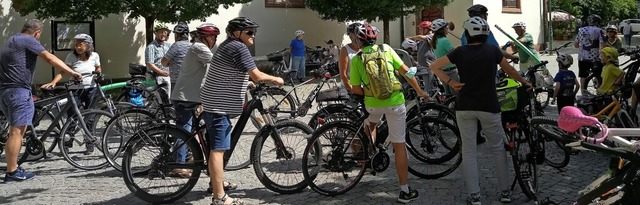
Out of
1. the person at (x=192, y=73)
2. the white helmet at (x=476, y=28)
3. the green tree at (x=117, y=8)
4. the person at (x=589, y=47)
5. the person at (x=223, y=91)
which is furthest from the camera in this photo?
the green tree at (x=117, y=8)

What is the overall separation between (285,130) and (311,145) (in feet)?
1.05

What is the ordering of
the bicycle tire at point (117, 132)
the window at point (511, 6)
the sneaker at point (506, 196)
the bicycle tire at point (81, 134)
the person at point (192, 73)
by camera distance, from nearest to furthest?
the sneaker at point (506, 196) < the person at point (192, 73) < the bicycle tire at point (117, 132) < the bicycle tire at point (81, 134) < the window at point (511, 6)

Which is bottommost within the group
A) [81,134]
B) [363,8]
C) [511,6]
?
[81,134]

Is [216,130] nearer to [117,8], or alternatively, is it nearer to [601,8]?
[117,8]

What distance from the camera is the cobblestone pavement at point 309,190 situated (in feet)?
17.8

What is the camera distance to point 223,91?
4.98 meters

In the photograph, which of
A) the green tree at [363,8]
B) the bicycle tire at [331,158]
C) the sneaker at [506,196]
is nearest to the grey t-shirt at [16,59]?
the bicycle tire at [331,158]

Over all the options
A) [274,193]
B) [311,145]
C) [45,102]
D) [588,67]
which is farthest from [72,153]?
[588,67]

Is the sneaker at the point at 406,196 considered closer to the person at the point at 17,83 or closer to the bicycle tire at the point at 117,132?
the bicycle tire at the point at 117,132

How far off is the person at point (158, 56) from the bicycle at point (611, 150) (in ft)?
19.8

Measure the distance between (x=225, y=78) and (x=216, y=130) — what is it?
0.43 m

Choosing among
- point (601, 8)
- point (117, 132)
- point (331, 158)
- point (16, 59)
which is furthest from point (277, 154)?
point (601, 8)

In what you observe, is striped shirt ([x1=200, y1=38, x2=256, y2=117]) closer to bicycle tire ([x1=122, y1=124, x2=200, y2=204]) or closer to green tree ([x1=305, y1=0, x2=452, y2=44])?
bicycle tire ([x1=122, y1=124, x2=200, y2=204])

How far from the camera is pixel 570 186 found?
5.64m
